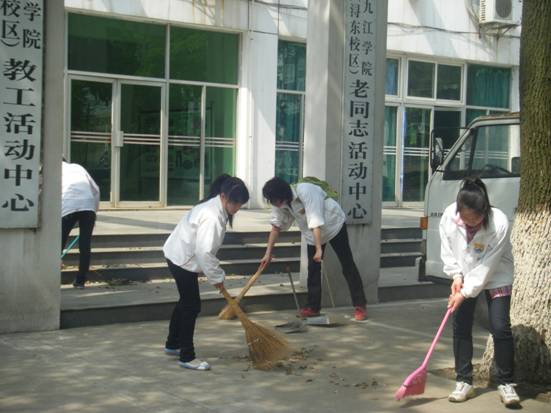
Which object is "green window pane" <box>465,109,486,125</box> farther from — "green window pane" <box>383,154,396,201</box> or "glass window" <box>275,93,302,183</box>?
"glass window" <box>275,93,302,183</box>

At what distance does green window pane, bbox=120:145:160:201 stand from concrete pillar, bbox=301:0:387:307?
6.58 meters

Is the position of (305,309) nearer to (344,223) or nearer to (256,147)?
(344,223)

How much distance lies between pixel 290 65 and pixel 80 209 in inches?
350

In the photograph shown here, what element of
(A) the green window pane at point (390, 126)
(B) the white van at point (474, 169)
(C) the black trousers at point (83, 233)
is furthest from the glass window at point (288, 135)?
(B) the white van at point (474, 169)

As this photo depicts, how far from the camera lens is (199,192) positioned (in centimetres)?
1652

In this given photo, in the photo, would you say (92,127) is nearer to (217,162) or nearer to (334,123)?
(217,162)

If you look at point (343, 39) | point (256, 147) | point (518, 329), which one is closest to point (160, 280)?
point (343, 39)

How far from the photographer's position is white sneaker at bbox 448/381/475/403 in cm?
571

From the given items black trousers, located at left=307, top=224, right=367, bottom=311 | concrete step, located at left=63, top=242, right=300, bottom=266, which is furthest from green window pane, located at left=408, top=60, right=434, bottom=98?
black trousers, located at left=307, top=224, right=367, bottom=311

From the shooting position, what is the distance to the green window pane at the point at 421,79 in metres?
19.6

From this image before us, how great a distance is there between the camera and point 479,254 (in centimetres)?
557

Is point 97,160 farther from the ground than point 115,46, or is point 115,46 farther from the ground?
point 115,46

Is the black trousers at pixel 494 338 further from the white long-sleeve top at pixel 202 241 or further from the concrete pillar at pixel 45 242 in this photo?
the concrete pillar at pixel 45 242

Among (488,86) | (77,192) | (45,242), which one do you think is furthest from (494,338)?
(488,86)
